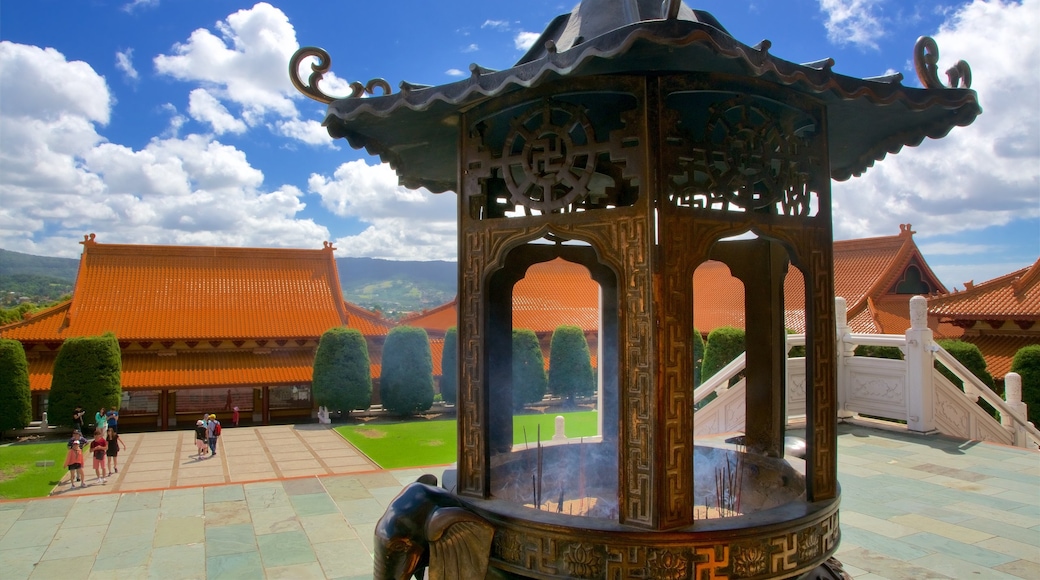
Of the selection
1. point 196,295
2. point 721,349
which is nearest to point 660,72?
point 721,349

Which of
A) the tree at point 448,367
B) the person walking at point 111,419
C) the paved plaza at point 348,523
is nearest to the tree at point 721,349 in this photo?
the paved plaza at point 348,523

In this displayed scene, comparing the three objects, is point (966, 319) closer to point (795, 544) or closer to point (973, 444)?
point (973, 444)

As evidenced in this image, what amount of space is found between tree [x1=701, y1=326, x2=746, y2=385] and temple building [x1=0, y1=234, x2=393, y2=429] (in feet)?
44.3

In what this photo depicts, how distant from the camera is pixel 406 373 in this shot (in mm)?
23641

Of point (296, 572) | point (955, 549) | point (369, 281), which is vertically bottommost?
point (296, 572)

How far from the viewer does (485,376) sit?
10.7 feet

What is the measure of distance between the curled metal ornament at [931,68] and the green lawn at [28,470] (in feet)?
45.8

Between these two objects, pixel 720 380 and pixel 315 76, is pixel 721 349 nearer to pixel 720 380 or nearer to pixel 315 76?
pixel 720 380

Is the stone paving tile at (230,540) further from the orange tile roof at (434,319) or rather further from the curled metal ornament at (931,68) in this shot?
the orange tile roof at (434,319)

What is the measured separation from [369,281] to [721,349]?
113719mm

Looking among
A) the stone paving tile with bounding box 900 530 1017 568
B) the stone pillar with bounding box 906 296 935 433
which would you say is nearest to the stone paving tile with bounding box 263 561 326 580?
the stone paving tile with bounding box 900 530 1017 568

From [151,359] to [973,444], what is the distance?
24.3 metres

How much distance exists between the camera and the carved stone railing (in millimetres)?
9336

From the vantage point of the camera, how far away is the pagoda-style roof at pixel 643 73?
2578 millimetres
